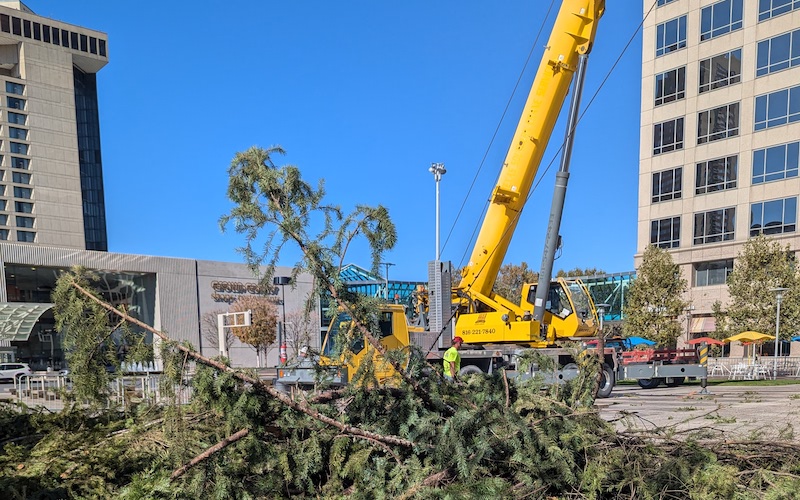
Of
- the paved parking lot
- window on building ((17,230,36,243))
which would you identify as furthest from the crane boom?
window on building ((17,230,36,243))

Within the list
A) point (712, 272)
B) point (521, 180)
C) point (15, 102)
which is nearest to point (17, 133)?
point (15, 102)

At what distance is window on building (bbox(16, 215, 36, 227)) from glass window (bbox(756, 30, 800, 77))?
232 feet

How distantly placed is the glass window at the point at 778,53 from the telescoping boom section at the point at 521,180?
80.1 ft

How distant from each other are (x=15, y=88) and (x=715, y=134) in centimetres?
7200

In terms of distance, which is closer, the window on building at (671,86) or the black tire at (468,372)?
the black tire at (468,372)

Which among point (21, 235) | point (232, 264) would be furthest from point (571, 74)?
point (21, 235)

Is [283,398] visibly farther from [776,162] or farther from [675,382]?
[776,162]

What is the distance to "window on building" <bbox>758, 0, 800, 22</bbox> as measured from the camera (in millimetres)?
29953

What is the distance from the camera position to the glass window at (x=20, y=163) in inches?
2542

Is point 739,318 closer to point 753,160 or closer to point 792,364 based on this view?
point 792,364

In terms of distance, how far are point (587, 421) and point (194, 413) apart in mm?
2805

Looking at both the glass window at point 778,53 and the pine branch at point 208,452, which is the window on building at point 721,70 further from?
the pine branch at point 208,452

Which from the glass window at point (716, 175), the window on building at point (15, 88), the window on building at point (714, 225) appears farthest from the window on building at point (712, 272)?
the window on building at point (15, 88)

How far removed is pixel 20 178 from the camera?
6456 cm
